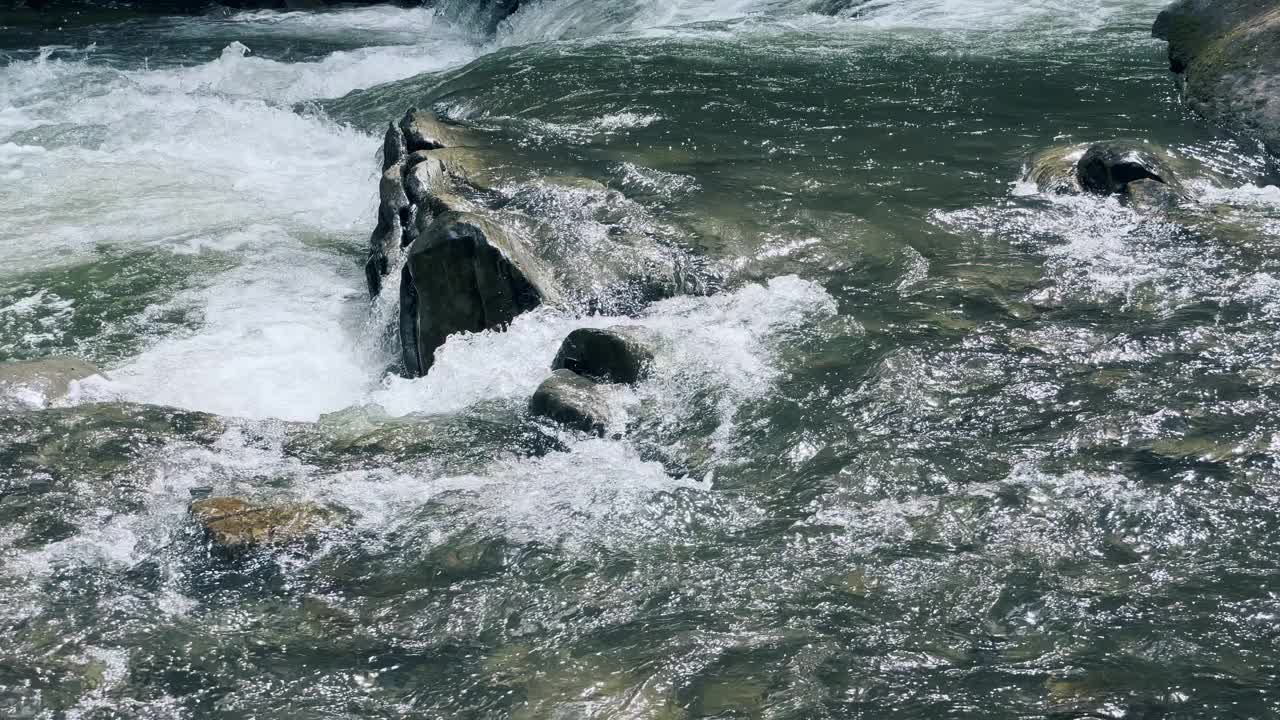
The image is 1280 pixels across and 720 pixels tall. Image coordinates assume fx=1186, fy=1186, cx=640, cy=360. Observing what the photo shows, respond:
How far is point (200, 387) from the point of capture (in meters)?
6.31

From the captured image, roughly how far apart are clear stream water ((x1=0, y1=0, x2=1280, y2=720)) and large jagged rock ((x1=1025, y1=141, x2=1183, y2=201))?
18 cm

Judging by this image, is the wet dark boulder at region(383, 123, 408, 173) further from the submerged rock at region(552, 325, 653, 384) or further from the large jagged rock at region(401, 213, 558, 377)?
the submerged rock at region(552, 325, 653, 384)

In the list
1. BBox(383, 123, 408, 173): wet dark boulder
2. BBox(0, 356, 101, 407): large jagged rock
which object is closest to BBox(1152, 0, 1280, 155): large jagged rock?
BBox(383, 123, 408, 173): wet dark boulder

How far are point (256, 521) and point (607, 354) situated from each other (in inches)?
71.5

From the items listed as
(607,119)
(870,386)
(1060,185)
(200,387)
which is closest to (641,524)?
(870,386)

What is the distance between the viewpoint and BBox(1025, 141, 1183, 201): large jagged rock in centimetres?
726

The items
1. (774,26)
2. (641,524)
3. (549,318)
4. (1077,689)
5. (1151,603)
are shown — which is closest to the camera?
(1077,689)

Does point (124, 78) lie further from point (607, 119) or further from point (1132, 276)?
point (1132, 276)

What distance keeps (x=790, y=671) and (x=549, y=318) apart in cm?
293

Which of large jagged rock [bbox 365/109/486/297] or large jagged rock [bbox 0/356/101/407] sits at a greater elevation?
large jagged rock [bbox 365/109/486/297]

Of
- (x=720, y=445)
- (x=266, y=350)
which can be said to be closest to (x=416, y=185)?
(x=266, y=350)

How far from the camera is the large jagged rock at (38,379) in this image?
5586 mm

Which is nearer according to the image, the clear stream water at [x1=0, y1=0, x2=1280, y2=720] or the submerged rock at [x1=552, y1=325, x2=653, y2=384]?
the clear stream water at [x1=0, y1=0, x2=1280, y2=720]

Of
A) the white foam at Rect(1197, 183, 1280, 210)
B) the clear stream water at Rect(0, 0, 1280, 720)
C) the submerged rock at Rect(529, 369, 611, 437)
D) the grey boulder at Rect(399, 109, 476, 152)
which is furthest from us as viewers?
the grey boulder at Rect(399, 109, 476, 152)
